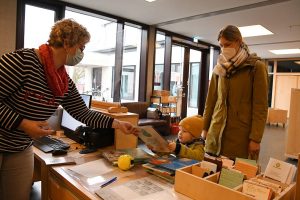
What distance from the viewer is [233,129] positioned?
1.73m

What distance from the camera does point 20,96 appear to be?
3.70 ft

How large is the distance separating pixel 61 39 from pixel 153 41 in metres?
4.71

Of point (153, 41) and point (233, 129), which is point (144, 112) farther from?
point (233, 129)

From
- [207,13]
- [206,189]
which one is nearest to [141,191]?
[206,189]

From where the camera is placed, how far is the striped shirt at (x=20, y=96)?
1062mm

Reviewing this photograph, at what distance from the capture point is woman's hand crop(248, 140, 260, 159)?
1.66 m

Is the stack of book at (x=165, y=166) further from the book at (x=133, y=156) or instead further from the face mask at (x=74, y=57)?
the face mask at (x=74, y=57)

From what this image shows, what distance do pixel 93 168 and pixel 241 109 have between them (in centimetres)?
107

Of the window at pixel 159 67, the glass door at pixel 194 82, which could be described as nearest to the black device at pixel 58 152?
the window at pixel 159 67

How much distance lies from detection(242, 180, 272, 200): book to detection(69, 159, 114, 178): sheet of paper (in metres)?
0.71

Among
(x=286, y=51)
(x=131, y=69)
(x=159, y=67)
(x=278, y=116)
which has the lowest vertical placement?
(x=278, y=116)

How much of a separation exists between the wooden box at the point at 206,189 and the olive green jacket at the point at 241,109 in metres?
0.73

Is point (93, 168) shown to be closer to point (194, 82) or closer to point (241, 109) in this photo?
point (241, 109)

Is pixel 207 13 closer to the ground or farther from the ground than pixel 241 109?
farther from the ground
